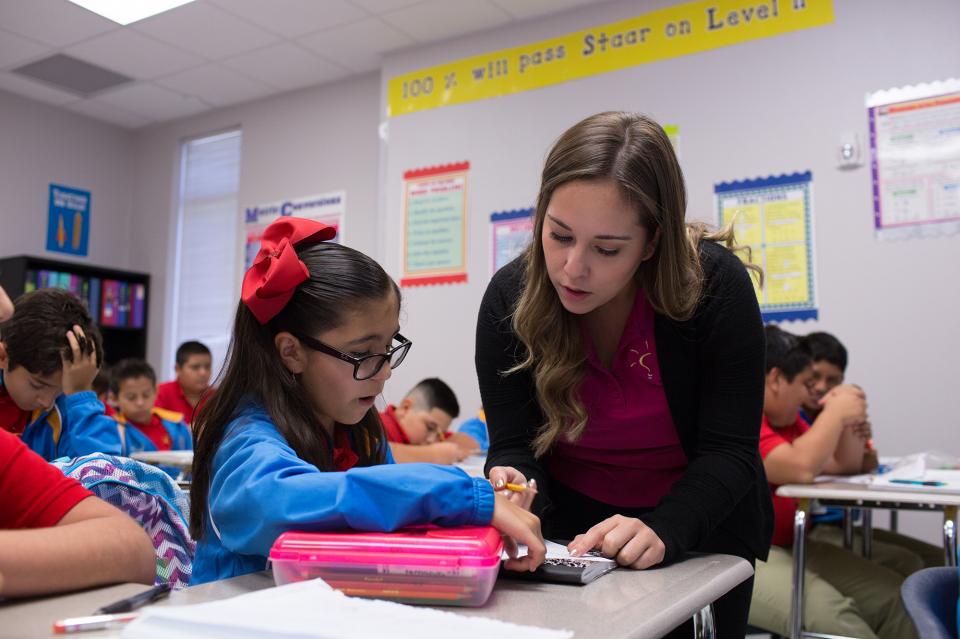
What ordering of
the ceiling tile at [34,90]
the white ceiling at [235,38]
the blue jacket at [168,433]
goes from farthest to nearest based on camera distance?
the ceiling tile at [34,90] → the white ceiling at [235,38] → the blue jacket at [168,433]

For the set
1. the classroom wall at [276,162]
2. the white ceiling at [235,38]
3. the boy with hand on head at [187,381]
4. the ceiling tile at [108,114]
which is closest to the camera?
the white ceiling at [235,38]

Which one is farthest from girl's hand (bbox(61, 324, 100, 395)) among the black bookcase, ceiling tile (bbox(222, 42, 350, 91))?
the black bookcase

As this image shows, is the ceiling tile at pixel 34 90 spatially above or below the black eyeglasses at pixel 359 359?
above

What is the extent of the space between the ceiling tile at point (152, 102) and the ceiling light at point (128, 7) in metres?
0.97

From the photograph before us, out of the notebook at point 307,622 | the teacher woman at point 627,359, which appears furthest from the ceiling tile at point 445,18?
the notebook at point 307,622

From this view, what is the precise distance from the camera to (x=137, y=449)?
3797mm

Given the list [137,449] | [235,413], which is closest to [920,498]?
[235,413]

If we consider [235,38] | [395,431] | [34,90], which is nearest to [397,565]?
[395,431]

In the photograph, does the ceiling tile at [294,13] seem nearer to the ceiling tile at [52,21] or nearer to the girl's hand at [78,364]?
the ceiling tile at [52,21]

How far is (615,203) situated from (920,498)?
1.51 m

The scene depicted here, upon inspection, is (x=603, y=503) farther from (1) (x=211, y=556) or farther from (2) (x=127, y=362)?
(2) (x=127, y=362)

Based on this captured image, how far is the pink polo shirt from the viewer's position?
3.95 ft

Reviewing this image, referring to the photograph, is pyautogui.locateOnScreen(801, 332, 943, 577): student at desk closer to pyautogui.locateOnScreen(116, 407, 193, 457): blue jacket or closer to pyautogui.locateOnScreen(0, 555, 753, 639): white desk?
pyautogui.locateOnScreen(0, 555, 753, 639): white desk

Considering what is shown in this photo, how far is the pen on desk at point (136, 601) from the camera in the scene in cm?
68
